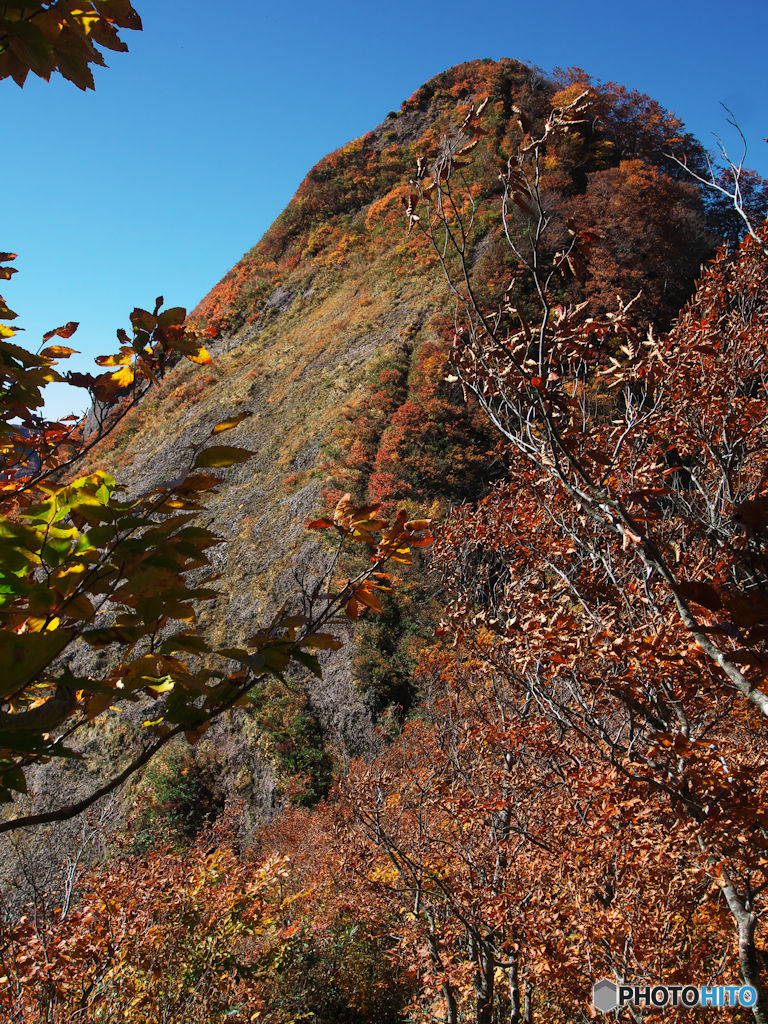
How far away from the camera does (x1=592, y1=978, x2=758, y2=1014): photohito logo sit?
2.31m

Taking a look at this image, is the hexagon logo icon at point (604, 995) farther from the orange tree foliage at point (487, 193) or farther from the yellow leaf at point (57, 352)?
the orange tree foliage at point (487, 193)

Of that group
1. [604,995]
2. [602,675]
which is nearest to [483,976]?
[604,995]

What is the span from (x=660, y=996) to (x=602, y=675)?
1.36 meters

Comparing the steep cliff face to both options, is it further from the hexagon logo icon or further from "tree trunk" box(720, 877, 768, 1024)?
the hexagon logo icon

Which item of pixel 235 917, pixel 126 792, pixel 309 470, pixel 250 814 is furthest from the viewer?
pixel 309 470

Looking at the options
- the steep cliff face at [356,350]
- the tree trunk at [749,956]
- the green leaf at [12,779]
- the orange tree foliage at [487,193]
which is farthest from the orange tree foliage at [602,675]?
the orange tree foliage at [487,193]

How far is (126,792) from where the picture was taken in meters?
11.4

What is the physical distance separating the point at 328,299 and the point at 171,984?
26.4 meters

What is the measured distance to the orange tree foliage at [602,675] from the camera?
1724 millimetres

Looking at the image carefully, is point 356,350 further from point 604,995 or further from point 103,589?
point 103,589

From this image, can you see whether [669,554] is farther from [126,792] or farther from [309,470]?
[309,470]

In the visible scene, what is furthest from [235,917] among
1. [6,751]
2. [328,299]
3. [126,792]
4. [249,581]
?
[328,299]

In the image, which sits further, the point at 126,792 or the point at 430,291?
the point at 430,291

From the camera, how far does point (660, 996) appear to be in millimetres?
2365
